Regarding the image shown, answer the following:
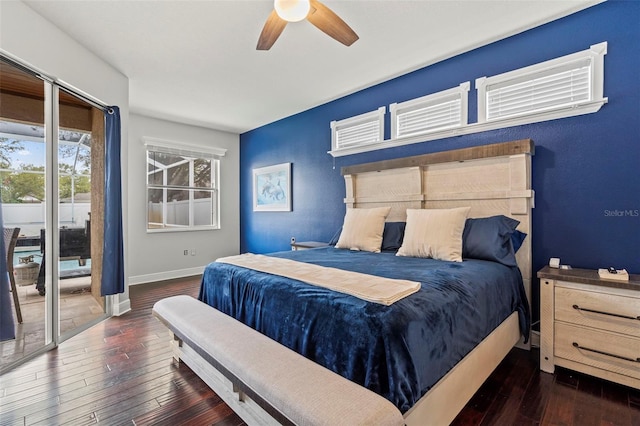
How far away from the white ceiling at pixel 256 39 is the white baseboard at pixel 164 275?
2.78 meters

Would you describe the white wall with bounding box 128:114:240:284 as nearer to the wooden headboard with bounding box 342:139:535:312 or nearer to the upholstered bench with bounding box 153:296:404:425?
the wooden headboard with bounding box 342:139:535:312

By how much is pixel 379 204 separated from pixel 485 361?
2.08 meters

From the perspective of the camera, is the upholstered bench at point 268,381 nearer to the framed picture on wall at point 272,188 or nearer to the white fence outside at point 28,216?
the white fence outside at point 28,216

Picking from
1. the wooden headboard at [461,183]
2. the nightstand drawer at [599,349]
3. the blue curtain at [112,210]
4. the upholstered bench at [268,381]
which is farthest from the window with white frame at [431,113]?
the blue curtain at [112,210]

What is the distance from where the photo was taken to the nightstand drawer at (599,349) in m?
1.89

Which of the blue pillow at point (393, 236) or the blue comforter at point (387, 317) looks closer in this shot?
the blue comforter at point (387, 317)

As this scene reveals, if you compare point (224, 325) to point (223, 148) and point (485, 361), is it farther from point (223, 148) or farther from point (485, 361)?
point (223, 148)

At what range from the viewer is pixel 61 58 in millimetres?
2676

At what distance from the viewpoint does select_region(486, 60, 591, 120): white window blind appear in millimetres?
2424

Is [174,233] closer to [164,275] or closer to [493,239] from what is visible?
[164,275]

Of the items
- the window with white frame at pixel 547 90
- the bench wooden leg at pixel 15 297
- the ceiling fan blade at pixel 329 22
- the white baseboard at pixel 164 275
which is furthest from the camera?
the white baseboard at pixel 164 275

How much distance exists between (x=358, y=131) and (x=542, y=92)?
201 cm

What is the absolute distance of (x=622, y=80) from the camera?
2240mm

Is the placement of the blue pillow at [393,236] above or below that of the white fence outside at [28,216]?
below
